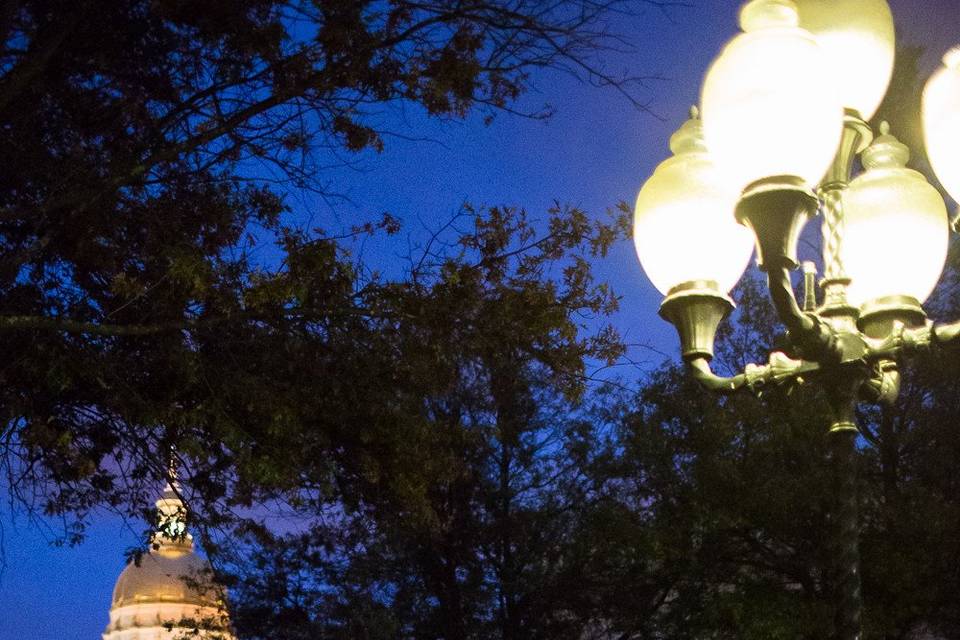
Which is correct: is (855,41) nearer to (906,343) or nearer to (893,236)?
(893,236)

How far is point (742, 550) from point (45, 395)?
1262 centimetres

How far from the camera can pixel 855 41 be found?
5.07 m

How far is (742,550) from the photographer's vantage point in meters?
18.3

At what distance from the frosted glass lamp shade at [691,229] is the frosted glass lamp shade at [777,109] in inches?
27.4

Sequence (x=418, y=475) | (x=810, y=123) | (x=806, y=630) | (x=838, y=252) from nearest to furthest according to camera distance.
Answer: (x=810, y=123) → (x=838, y=252) → (x=418, y=475) → (x=806, y=630)

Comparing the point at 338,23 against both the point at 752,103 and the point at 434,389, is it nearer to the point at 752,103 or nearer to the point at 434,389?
the point at 434,389

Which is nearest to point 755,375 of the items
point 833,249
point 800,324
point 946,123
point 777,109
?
point 833,249

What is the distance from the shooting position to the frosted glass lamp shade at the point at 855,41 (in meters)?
5.06

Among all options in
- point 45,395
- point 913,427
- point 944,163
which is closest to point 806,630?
point 913,427

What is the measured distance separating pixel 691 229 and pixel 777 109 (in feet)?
3.07

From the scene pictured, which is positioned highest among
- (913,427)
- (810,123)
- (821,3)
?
(913,427)

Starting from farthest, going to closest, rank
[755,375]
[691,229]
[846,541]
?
[755,375], [691,229], [846,541]

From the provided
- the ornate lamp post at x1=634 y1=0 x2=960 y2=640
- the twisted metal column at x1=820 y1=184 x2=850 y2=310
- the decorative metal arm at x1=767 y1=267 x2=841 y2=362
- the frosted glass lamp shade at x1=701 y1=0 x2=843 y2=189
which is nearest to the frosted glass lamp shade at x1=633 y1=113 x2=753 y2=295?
the ornate lamp post at x1=634 y1=0 x2=960 y2=640

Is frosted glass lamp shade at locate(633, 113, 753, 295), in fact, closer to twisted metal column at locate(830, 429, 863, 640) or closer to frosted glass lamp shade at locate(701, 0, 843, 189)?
frosted glass lamp shade at locate(701, 0, 843, 189)
